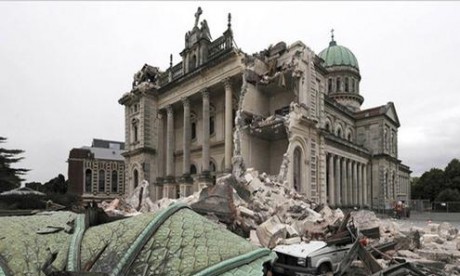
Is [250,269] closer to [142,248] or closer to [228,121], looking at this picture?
[142,248]

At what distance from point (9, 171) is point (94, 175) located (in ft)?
50.9

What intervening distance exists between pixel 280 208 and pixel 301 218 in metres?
0.94

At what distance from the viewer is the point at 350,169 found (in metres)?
35.3

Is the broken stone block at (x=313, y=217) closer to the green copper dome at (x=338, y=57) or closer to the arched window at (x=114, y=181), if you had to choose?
the green copper dome at (x=338, y=57)

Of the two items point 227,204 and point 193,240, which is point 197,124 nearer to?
point 227,204

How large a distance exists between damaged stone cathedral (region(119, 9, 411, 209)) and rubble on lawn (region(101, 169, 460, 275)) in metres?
6.03

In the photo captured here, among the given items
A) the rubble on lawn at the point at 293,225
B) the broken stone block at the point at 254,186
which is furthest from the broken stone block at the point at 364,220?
the broken stone block at the point at 254,186

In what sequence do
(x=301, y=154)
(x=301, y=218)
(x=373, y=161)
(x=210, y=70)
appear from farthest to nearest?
(x=373, y=161)
(x=210, y=70)
(x=301, y=154)
(x=301, y=218)

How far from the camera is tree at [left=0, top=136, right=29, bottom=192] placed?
3841cm

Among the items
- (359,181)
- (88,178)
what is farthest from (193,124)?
(88,178)

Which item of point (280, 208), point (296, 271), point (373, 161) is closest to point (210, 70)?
point (280, 208)

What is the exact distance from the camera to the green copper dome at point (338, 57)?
50406mm

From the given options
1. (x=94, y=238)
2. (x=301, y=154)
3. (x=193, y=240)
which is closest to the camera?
(x=193, y=240)

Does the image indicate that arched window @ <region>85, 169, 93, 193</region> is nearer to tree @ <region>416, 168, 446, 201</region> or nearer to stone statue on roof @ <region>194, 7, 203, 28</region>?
stone statue on roof @ <region>194, 7, 203, 28</region>
